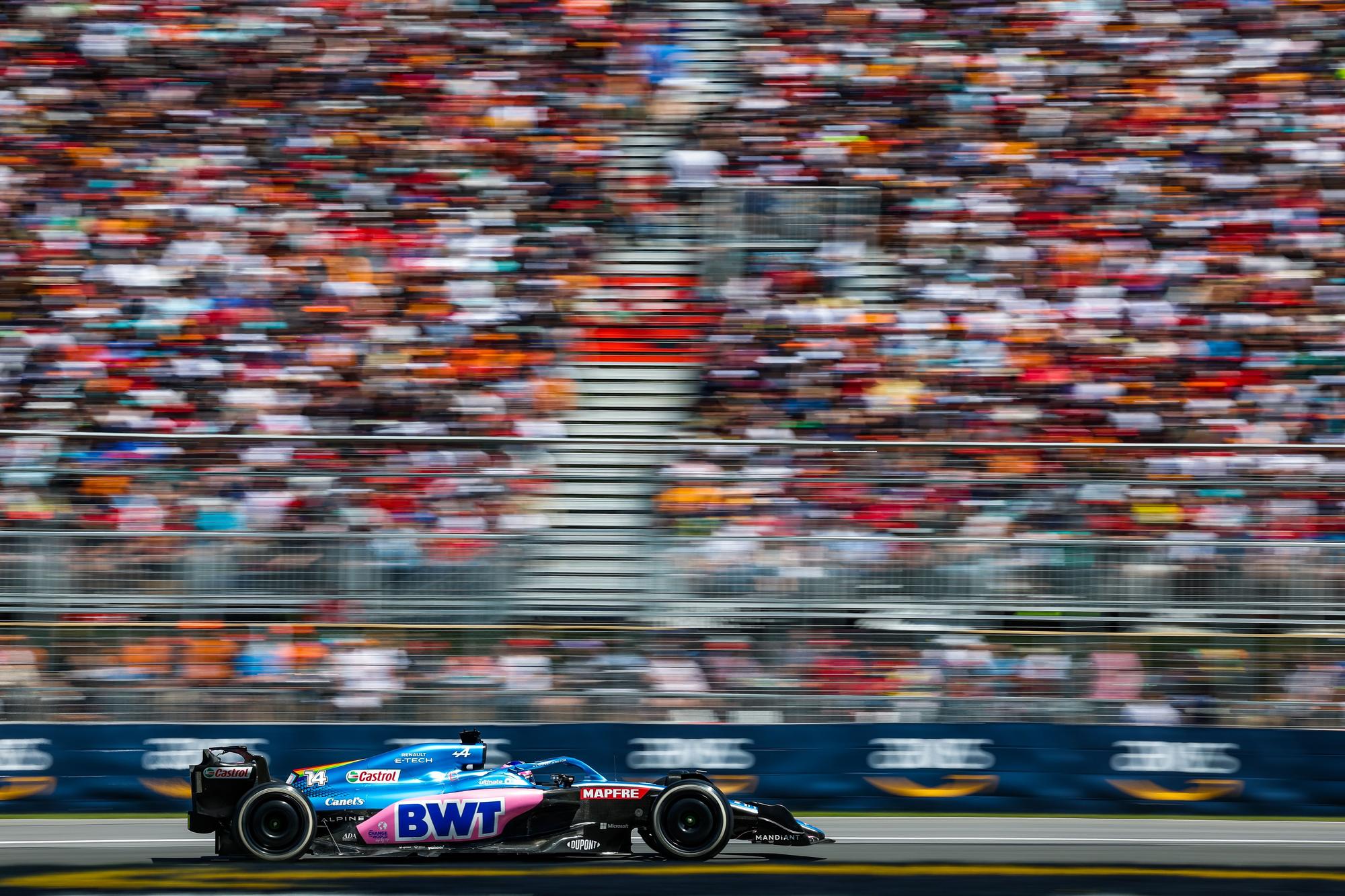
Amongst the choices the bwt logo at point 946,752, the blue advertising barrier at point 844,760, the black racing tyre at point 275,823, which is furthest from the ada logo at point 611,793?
the bwt logo at point 946,752

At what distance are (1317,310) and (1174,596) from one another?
3.36 m

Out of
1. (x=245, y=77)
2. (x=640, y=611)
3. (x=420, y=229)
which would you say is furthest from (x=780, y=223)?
(x=245, y=77)

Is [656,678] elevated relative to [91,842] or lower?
elevated

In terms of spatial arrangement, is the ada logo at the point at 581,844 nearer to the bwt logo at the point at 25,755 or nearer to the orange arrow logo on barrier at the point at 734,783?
the orange arrow logo on barrier at the point at 734,783

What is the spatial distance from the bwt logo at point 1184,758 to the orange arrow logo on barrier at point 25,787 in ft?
22.5

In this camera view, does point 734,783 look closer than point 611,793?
No

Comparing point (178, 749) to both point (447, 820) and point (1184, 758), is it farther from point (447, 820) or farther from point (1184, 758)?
point (1184, 758)

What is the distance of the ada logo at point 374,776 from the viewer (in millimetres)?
7695

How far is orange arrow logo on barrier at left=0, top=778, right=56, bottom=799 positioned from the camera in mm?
9578

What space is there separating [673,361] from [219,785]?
17.5 ft

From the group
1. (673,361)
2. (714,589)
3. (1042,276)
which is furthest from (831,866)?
(1042,276)

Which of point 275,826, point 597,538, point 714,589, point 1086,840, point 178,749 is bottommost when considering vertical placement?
point 1086,840

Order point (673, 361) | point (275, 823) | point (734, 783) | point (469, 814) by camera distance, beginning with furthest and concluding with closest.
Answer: point (673, 361) → point (734, 783) → point (275, 823) → point (469, 814)

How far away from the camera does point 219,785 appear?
7.79m
